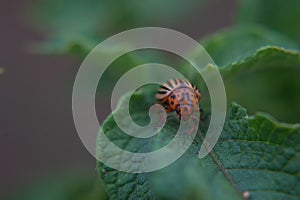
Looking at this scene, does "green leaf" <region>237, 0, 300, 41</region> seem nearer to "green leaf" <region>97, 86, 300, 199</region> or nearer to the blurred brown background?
the blurred brown background

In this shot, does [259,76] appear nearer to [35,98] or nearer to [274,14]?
[274,14]

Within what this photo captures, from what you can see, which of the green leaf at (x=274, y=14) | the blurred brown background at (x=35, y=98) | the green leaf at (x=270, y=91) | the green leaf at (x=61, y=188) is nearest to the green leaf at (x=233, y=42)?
the green leaf at (x=270, y=91)

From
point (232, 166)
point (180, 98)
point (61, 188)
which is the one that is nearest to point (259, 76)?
point (180, 98)

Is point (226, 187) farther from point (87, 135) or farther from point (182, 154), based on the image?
point (87, 135)

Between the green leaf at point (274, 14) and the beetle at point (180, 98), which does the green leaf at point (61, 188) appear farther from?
the green leaf at point (274, 14)

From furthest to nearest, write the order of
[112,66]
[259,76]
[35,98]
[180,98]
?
[35,98]
[259,76]
[112,66]
[180,98]

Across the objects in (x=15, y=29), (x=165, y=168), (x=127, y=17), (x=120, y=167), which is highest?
(x=15, y=29)

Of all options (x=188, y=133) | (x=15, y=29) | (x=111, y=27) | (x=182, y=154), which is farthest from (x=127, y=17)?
(x=15, y=29)
